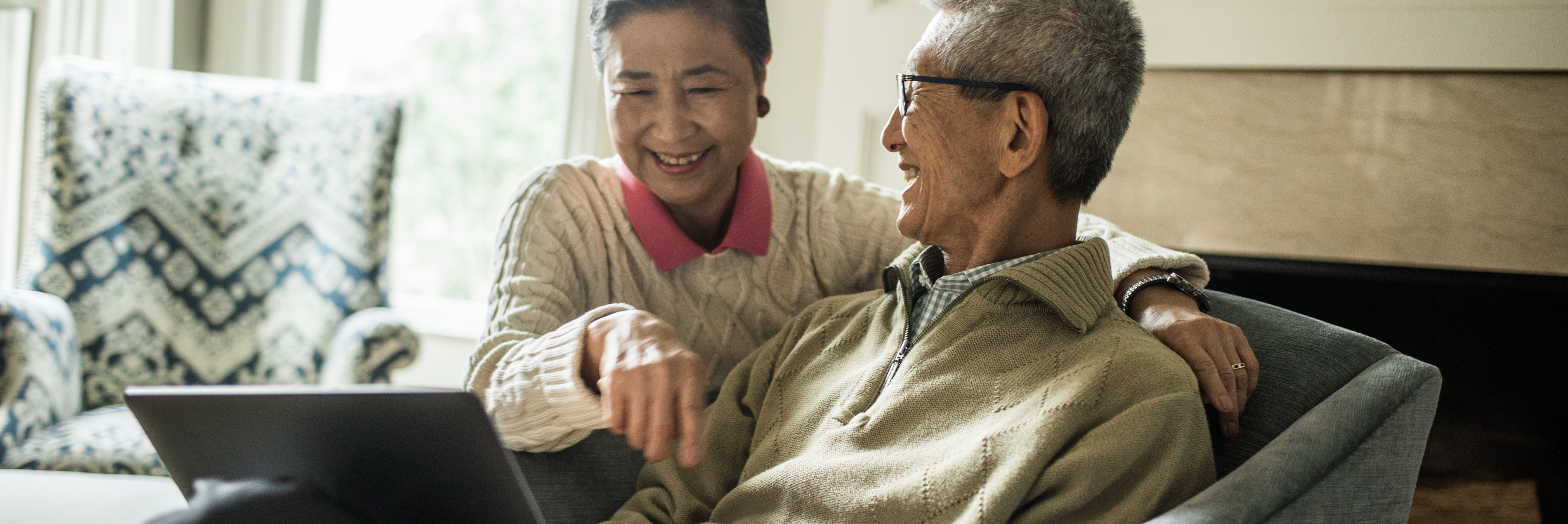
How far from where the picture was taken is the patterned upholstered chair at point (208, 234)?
6.18ft

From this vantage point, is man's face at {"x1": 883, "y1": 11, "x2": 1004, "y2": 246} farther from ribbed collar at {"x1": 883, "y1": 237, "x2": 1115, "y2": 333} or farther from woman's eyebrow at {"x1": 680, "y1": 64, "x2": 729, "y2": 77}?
woman's eyebrow at {"x1": 680, "y1": 64, "x2": 729, "y2": 77}

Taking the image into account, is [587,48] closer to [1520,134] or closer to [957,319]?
[957,319]

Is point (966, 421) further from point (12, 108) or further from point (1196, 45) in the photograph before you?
point (12, 108)

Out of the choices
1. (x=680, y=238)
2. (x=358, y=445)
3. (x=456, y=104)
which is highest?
(x=456, y=104)

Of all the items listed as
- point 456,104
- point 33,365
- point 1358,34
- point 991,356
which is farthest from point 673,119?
point 456,104

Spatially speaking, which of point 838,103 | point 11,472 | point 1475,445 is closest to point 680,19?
point 11,472

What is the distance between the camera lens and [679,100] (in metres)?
1.28

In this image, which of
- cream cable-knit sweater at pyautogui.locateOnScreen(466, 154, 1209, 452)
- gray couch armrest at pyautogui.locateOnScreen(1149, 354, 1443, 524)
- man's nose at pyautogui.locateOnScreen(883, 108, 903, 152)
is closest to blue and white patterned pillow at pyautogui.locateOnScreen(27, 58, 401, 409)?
cream cable-knit sweater at pyautogui.locateOnScreen(466, 154, 1209, 452)

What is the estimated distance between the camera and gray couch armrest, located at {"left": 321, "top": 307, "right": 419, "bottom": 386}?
5.97 ft

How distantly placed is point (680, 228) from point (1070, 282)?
0.66m

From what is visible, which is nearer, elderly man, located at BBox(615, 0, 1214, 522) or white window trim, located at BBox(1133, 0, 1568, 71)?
elderly man, located at BBox(615, 0, 1214, 522)

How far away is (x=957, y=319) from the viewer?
3.29ft

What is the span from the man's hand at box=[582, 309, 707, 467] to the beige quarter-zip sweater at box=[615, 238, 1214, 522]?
0.70 feet

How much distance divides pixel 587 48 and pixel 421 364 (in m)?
1.22
